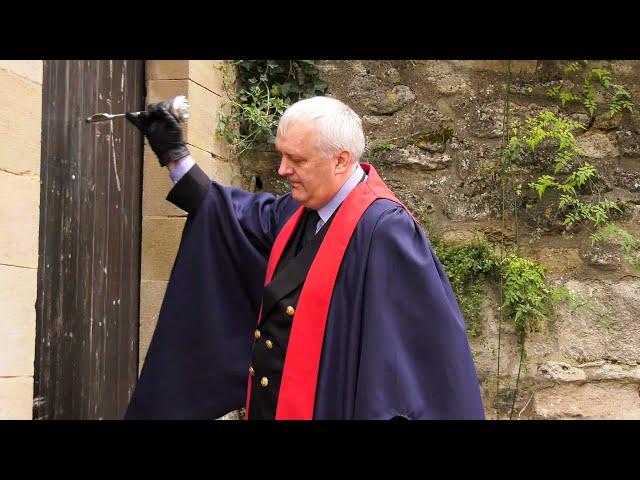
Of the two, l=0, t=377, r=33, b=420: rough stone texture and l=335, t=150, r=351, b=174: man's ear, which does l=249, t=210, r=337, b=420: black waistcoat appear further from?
l=0, t=377, r=33, b=420: rough stone texture

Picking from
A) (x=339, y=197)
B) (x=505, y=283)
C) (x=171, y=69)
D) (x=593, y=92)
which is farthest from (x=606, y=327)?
(x=171, y=69)

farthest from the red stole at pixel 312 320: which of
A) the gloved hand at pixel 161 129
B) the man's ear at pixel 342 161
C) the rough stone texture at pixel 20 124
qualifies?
the rough stone texture at pixel 20 124

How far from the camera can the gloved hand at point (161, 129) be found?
2.80 meters

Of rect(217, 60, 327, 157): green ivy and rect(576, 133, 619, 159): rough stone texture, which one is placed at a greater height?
rect(217, 60, 327, 157): green ivy

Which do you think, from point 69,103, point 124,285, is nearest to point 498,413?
point 124,285

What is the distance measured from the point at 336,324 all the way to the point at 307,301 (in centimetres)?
13

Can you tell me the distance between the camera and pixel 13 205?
257 centimetres

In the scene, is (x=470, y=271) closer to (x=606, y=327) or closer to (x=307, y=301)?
(x=606, y=327)

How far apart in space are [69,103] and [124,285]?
0.92m

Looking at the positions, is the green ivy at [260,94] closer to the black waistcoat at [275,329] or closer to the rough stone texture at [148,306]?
the rough stone texture at [148,306]

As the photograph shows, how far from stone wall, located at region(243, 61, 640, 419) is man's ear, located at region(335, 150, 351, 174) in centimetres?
172

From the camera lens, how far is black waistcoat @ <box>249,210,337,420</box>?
274 cm

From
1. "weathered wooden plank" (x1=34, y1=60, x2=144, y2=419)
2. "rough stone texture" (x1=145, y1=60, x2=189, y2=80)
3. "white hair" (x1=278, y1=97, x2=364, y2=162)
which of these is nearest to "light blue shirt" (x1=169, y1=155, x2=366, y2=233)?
"white hair" (x1=278, y1=97, x2=364, y2=162)

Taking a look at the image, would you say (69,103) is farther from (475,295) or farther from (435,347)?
(475,295)
